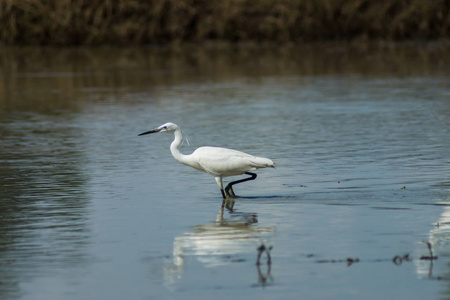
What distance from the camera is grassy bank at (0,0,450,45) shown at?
41656 millimetres

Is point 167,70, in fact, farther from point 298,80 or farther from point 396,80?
point 396,80

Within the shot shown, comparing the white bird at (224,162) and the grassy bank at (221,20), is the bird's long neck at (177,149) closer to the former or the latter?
the white bird at (224,162)

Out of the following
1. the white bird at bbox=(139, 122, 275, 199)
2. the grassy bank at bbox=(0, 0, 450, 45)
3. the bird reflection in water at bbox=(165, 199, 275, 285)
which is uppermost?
the grassy bank at bbox=(0, 0, 450, 45)

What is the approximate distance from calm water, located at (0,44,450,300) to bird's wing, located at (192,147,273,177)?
35 centimetres

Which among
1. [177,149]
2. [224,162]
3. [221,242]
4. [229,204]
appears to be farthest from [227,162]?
[221,242]

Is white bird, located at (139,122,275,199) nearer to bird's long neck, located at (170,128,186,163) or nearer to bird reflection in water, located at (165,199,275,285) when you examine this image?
bird's long neck, located at (170,128,186,163)

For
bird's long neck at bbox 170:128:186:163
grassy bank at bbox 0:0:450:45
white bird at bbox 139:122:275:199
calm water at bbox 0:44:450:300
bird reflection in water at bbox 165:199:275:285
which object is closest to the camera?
calm water at bbox 0:44:450:300

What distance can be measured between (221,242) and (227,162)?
88.6 inches

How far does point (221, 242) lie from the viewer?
8.88 meters

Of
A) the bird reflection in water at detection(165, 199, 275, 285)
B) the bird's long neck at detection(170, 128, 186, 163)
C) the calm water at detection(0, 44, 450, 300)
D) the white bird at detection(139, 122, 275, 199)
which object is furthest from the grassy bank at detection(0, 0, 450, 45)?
the bird reflection in water at detection(165, 199, 275, 285)

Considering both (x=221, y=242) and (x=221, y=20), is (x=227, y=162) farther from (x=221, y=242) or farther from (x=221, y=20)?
(x=221, y=20)

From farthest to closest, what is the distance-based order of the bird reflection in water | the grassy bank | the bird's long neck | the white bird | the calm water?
the grassy bank, the bird's long neck, the white bird, the bird reflection in water, the calm water

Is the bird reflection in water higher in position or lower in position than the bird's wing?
lower

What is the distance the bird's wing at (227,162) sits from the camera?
11.0m
